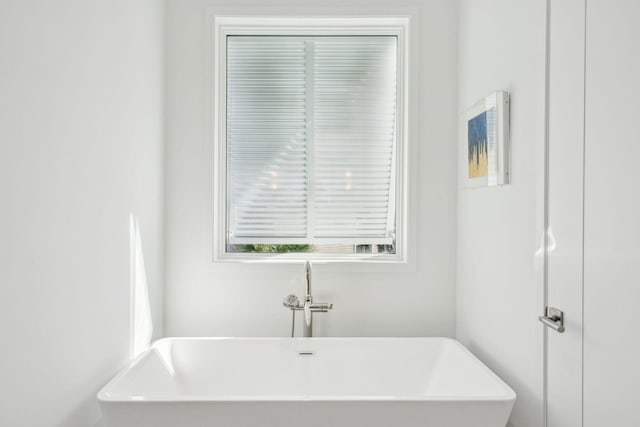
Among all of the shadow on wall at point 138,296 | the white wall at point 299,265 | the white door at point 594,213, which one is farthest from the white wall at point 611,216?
the shadow on wall at point 138,296

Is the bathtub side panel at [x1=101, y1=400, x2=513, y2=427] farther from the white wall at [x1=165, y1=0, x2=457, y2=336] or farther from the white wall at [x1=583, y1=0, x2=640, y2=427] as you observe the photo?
the white wall at [x1=165, y1=0, x2=457, y2=336]

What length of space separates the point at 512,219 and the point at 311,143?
124 centimetres

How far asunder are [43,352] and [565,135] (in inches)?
67.3

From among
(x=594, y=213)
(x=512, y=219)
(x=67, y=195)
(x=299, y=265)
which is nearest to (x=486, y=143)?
(x=512, y=219)

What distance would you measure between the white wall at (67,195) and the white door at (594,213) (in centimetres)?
157

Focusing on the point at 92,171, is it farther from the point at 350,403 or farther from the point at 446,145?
the point at 446,145

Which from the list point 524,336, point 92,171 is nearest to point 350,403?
point 524,336

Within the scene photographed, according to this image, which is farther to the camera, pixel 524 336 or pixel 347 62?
pixel 347 62

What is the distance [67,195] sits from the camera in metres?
1.42

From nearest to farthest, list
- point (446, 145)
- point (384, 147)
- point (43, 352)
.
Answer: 1. point (43, 352)
2. point (446, 145)
3. point (384, 147)

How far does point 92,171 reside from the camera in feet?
5.16

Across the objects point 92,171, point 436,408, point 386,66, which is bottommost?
point 436,408

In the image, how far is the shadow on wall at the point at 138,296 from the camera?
6.31ft

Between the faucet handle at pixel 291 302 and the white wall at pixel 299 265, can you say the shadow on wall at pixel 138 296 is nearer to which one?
the white wall at pixel 299 265
